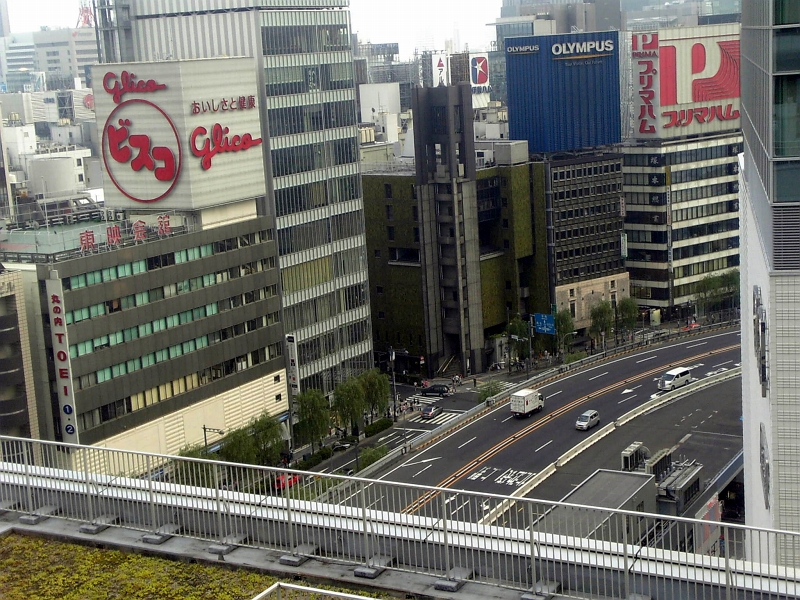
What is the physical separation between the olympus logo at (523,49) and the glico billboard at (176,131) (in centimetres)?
3496

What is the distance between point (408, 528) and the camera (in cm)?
1391

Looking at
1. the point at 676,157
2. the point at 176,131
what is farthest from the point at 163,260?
the point at 676,157

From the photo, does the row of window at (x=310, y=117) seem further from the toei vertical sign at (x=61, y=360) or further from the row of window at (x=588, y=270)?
the row of window at (x=588, y=270)

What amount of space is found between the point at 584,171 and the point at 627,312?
10.9m

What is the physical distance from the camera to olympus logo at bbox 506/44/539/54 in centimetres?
9031

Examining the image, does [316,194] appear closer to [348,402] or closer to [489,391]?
[348,402]

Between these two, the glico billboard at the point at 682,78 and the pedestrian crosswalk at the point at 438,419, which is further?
the glico billboard at the point at 682,78

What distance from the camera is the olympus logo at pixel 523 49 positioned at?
296ft

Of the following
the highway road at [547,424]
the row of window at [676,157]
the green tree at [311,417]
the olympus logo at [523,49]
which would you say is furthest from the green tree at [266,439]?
the row of window at [676,157]

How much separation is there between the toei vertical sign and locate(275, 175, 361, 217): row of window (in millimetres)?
17147

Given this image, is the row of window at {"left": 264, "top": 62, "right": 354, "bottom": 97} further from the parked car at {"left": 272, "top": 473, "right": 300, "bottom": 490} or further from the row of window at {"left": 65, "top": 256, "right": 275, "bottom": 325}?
the parked car at {"left": 272, "top": 473, "right": 300, "bottom": 490}

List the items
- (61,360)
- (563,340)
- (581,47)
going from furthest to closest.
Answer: (581,47), (563,340), (61,360)

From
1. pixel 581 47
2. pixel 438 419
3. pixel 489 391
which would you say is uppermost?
pixel 581 47

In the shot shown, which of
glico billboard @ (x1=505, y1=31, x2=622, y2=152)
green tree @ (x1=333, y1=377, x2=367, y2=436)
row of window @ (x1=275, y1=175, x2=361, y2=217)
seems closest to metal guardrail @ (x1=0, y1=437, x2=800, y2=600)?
green tree @ (x1=333, y1=377, x2=367, y2=436)
